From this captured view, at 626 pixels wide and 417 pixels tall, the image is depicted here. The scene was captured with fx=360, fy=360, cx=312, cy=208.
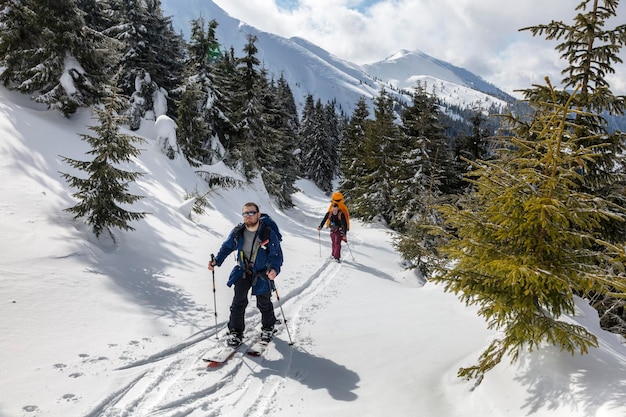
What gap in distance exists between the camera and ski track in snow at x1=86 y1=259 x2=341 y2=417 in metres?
4.16

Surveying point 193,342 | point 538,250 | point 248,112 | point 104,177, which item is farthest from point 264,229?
point 248,112

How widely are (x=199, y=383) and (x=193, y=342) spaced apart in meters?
1.19

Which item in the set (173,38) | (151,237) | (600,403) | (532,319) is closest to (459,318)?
(532,319)

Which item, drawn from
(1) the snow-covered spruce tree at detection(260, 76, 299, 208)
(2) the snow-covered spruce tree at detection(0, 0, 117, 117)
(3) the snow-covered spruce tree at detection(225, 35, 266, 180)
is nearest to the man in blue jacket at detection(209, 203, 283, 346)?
(2) the snow-covered spruce tree at detection(0, 0, 117, 117)

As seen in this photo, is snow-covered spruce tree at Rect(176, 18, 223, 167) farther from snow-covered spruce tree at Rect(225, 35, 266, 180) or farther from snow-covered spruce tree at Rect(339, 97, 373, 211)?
snow-covered spruce tree at Rect(339, 97, 373, 211)

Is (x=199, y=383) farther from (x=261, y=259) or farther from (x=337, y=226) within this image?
(x=337, y=226)

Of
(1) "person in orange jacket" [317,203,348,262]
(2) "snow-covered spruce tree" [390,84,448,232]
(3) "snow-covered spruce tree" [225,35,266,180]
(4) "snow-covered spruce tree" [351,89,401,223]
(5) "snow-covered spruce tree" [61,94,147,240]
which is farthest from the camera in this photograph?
(4) "snow-covered spruce tree" [351,89,401,223]

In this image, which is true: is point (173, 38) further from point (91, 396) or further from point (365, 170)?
point (91, 396)

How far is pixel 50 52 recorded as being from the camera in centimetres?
1385

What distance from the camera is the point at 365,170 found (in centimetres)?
3250

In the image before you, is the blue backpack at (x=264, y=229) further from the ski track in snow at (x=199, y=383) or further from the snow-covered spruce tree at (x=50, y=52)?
the snow-covered spruce tree at (x=50, y=52)

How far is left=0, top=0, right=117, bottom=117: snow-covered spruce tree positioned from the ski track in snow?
13389mm

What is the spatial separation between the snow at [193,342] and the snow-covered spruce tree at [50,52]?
3.90m

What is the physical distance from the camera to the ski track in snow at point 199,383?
416cm
